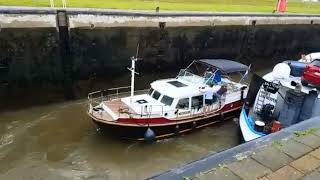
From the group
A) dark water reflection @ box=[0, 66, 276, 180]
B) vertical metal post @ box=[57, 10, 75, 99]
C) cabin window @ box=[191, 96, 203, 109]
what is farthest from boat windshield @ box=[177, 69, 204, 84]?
vertical metal post @ box=[57, 10, 75, 99]

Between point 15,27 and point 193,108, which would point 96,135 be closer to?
point 193,108

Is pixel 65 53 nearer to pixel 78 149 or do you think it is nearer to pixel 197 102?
pixel 78 149

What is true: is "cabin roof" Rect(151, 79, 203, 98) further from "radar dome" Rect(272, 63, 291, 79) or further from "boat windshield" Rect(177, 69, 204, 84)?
"radar dome" Rect(272, 63, 291, 79)

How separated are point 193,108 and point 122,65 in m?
4.76

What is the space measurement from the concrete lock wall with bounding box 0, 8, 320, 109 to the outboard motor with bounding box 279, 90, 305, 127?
6786 millimetres

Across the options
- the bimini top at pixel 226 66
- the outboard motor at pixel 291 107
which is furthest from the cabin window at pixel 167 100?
the outboard motor at pixel 291 107

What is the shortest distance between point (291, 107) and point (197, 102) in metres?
3.15

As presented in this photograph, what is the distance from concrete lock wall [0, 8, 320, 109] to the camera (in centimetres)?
1244

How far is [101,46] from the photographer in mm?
14148

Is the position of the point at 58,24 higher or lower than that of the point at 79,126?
higher

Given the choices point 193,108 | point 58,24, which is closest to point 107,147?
point 193,108

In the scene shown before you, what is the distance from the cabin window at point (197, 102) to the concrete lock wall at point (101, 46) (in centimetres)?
447

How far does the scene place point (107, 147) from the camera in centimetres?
1058

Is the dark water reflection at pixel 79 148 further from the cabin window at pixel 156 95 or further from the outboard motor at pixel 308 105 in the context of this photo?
the outboard motor at pixel 308 105
